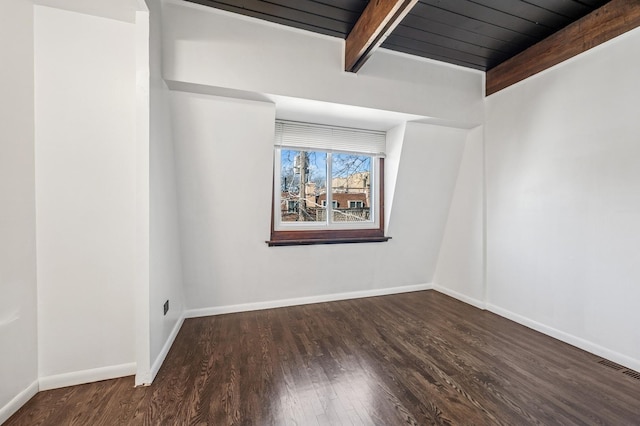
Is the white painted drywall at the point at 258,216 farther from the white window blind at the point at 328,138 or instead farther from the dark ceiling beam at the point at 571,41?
the dark ceiling beam at the point at 571,41

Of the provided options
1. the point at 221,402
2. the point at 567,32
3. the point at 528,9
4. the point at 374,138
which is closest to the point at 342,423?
the point at 221,402

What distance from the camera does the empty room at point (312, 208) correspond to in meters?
1.54

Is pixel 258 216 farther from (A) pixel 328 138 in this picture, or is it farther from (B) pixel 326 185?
(A) pixel 328 138

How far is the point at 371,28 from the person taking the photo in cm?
186

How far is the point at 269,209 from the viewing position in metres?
2.62

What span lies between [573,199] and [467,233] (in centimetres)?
105

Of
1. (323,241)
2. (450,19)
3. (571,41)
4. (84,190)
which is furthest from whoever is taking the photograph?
(323,241)

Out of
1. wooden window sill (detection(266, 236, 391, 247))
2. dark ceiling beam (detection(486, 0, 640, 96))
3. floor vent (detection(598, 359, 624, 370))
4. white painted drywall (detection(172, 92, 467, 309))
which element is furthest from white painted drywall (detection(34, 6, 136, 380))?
floor vent (detection(598, 359, 624, 370))

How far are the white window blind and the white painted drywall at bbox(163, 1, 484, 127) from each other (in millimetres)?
557

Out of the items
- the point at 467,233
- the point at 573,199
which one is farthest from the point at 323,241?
the point at 573,199

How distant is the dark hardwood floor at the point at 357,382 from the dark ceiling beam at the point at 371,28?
90.6 inches

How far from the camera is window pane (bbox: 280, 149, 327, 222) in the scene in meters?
2.95

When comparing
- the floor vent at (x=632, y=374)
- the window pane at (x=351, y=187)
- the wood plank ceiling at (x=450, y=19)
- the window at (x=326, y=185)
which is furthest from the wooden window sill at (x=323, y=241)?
the floor vent at (x=632, y=374)

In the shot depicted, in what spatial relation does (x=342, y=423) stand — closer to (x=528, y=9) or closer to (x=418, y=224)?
(x=418, y=224)
